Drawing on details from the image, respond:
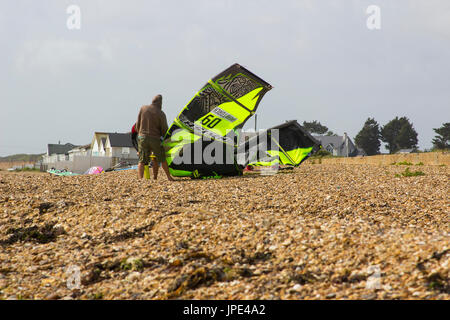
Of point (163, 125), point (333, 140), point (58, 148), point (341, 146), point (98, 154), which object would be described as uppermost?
point (333, 140)

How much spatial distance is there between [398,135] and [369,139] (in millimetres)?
5275

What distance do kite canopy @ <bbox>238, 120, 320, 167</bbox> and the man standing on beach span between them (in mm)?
2522

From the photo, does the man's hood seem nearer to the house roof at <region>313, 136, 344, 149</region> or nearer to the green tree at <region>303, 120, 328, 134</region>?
the house roof at <region>313, 136, 344, 149</region>

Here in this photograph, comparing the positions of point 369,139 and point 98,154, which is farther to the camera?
point 369,139

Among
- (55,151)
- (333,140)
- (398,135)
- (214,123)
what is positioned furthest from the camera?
(55,151)

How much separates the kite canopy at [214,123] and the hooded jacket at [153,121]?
0.66 feet

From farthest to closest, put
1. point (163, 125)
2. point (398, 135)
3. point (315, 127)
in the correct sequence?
point (315, 127) → point (398, 135) → point (163, 125)

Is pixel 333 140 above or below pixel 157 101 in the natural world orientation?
above

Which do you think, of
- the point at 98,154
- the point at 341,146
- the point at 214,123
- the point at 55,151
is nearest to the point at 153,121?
the point at 214,123

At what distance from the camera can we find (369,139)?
254 ft

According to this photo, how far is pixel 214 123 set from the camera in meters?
8.68

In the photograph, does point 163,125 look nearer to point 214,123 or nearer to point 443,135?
point 214,123

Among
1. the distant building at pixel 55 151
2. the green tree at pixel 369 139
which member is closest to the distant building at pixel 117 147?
the distant building at pixel 55 151

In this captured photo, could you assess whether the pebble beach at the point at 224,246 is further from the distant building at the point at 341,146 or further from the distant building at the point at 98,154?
the distant building at the point at 341,146
